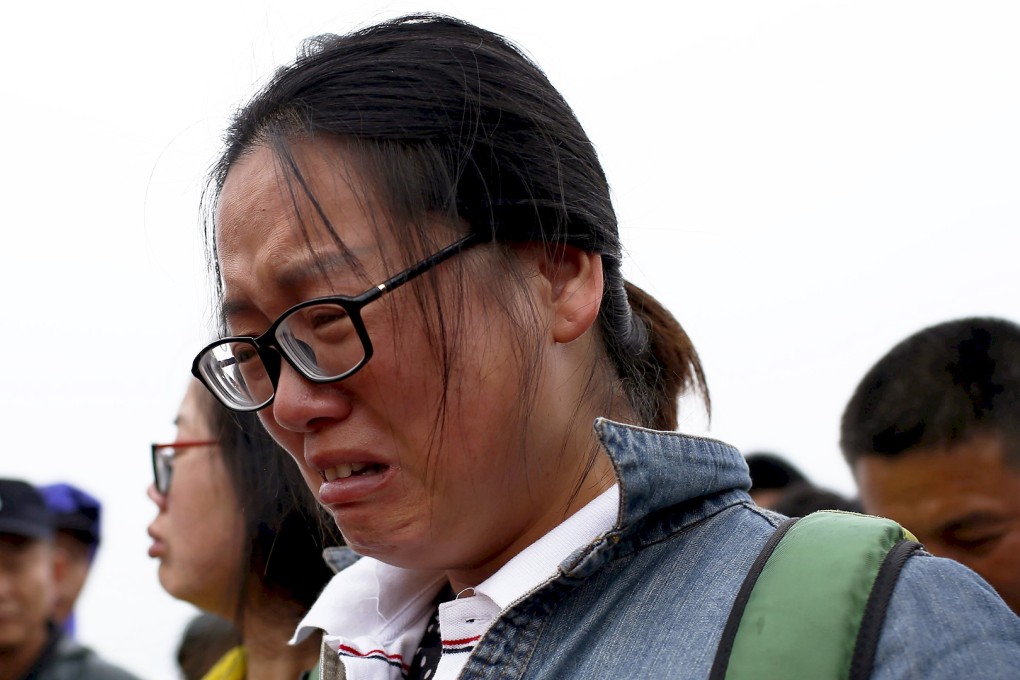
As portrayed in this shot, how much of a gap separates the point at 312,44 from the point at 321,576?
1.32 meters

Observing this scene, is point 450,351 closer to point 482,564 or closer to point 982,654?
point 482,564

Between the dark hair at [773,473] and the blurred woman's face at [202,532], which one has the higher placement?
the blurred woman's face at [202,532]

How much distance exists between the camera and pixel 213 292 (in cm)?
180

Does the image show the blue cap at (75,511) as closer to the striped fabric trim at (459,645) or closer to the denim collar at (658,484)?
the striped fabric trim at (459,645)

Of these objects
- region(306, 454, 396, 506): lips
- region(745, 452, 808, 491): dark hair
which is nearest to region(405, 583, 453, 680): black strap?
region(306, 454, 396, 506): lips

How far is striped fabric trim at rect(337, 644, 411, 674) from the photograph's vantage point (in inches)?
62.9

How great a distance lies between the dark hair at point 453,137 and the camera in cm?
141

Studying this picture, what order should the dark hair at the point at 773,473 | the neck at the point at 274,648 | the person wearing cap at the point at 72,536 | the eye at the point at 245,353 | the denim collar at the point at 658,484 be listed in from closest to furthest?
the denim collar at the point at 658,484 < the eye at the point at 245,353 < the neck at the point at 274,648 < the person wearing cap at the point at 72,536 < the dark hair at the point at 773,473

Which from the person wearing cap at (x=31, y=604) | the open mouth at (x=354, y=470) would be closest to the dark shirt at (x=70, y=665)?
the person wearing cap at (x=31, y=604)

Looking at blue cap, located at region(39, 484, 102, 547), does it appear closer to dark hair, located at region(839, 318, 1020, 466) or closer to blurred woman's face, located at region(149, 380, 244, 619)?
blurred woman's face, located at region(149, 380, 244, 619)

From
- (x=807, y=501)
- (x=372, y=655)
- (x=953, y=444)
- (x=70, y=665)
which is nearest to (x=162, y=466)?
(x=70, y=665)

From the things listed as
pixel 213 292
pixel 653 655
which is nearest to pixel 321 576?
pixel 213 292

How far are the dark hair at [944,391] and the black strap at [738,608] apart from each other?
1.18 meters

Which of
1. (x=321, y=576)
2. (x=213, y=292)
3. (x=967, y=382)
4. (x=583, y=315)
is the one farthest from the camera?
(x=321, y=576)
